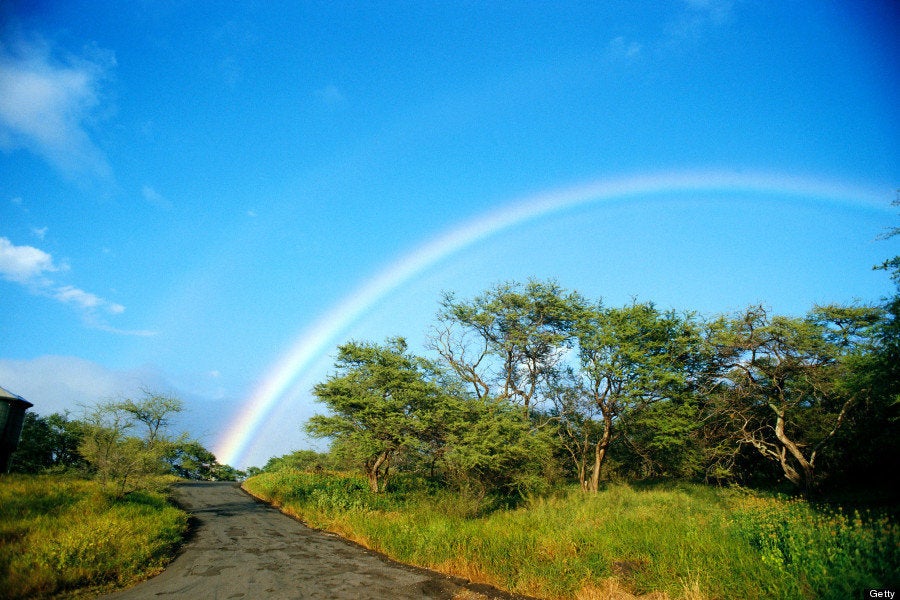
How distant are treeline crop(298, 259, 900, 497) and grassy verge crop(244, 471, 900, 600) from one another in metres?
3.70

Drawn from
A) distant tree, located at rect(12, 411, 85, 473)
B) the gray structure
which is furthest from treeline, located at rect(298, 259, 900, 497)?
distant tree, located at rect(12, 411, 85, 473)

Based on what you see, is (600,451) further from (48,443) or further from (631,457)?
(48,443)

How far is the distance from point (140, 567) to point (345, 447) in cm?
1053

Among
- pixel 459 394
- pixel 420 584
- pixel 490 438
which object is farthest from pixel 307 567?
pixel 459 394

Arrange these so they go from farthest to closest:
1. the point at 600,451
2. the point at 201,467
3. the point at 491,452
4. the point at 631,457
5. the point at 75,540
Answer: the point at 201,467 → the point at 631,457 → the point at 600,451 → the point at 491,452 → the point at 75,540

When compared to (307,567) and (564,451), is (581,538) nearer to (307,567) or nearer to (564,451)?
(307,567)

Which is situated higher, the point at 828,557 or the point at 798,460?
the point at 798,460

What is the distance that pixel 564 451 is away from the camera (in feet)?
94.6

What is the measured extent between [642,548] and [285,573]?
8767mm

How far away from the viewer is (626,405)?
964 inches

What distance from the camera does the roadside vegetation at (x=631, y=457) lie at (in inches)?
342

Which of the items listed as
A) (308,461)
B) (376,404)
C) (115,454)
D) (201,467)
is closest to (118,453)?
(115,454)

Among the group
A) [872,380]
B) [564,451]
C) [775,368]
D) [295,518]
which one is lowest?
[295,518]

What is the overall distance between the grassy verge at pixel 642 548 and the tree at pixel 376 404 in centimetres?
365
